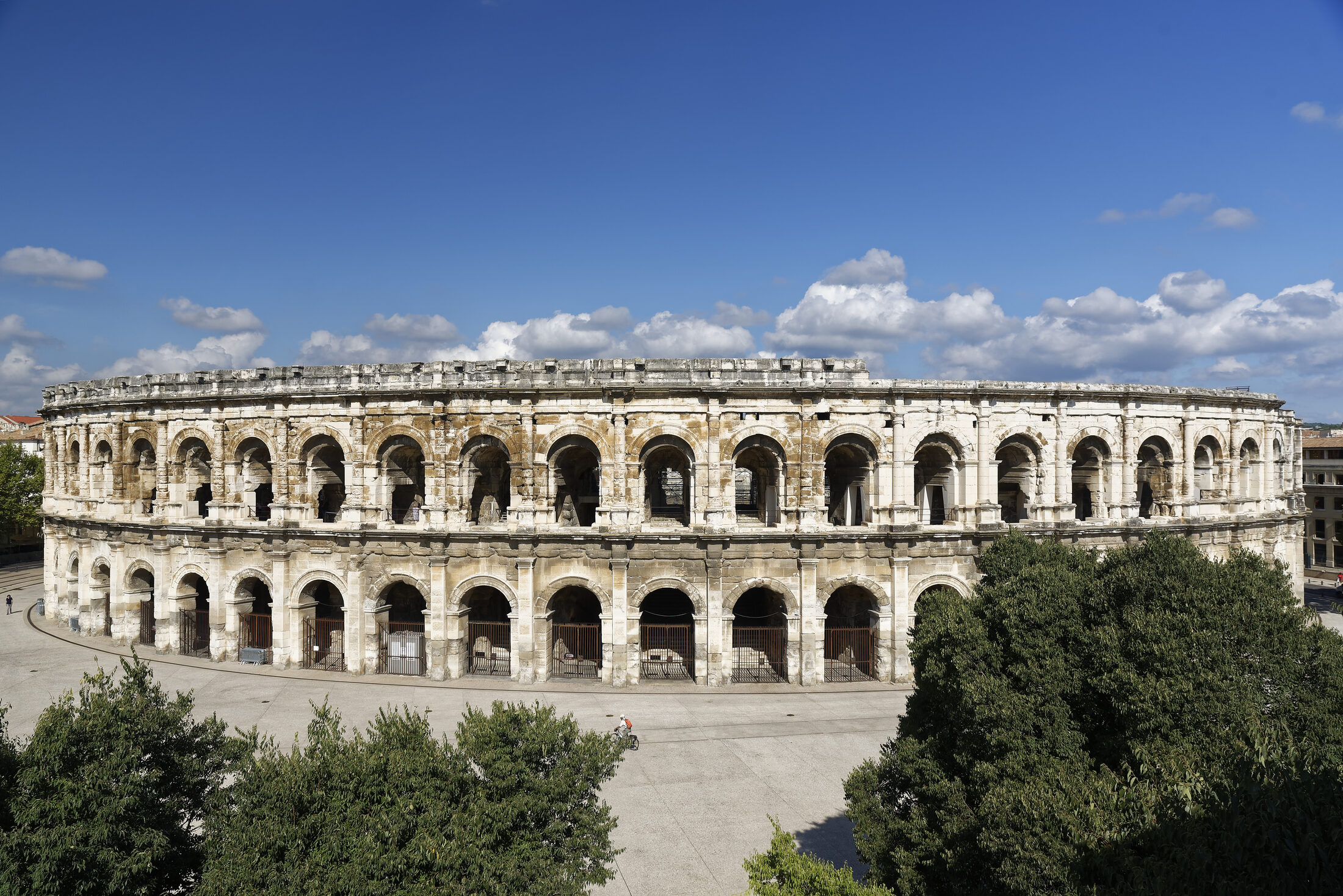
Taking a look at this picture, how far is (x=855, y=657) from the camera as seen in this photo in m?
27.5

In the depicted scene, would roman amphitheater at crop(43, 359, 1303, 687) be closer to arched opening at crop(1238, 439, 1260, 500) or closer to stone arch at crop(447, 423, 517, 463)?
stone arch at crop(447, 423, 517, 463)

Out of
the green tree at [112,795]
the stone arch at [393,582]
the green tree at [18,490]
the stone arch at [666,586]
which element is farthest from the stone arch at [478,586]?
the green tree at [18,490]

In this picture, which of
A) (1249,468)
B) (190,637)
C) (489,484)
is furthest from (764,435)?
(190,637)

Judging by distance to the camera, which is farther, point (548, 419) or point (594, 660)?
point (594, 660)

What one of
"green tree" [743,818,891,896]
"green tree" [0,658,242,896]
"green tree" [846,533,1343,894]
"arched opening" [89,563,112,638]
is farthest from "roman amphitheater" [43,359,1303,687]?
"green tree" [743,818,891,896]

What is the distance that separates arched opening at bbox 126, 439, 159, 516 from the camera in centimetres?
3144

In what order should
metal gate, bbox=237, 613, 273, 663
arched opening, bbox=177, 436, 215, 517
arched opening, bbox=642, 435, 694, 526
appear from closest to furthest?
arched opening, bbox=642, 435, 694, 526 < metal gate, bbox=237, 613, 273, 663 < arched opening, bbox=177, 436, 215, 517

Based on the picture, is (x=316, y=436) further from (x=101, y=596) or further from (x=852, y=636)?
(x=852, y=636)

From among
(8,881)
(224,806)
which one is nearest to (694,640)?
(224,806)

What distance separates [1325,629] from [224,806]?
18.6 meters

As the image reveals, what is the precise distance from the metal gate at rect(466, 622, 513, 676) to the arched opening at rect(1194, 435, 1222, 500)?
30553 mm

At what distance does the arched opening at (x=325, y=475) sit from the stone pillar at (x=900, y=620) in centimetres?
2167

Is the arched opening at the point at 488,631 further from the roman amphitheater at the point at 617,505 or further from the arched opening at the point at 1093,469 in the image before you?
the arched opening at the point at 1093,469

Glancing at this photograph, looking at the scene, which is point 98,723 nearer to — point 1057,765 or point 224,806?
point 224,806
